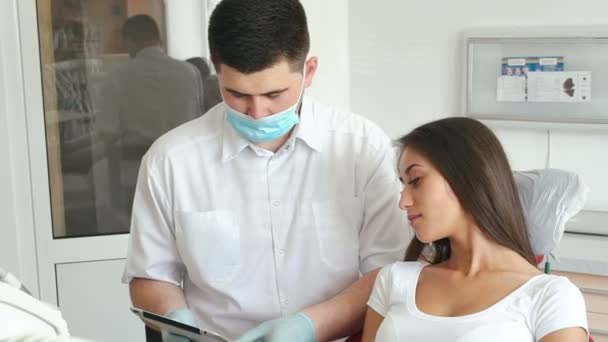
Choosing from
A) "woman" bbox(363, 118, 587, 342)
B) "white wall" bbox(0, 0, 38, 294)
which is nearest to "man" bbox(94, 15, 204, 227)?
"white wall" bbox(0, 0, 38, 294)

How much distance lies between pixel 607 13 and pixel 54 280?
2.35 meters

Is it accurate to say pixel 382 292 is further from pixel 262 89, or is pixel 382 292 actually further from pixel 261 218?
pixel 262 89

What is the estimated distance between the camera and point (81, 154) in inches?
127

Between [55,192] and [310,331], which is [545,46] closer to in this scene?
[310,331]

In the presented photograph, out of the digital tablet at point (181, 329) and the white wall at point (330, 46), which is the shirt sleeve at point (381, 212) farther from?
the white wall at point (330, 46)

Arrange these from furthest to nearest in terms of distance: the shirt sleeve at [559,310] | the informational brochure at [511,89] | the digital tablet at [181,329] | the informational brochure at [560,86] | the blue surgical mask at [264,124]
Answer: the informational brochure at [511,89] < the informational brochure at [560,86] < the blue surgical mask at [264,124] < the shirt sleeve at [559,310] < the digital tablet at [181,329]

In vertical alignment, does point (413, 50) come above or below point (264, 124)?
above

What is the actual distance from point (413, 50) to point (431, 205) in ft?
5.85

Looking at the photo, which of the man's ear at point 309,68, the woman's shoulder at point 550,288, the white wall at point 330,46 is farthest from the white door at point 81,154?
the woman's shoulder at point 550,288

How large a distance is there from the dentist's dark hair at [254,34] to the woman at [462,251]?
34cm

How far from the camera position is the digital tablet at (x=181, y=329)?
1.38 metres

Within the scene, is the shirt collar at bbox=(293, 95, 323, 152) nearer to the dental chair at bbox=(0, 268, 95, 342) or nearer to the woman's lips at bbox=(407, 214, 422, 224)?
the woman's lips at bbox=(407, 214, 422, 224)

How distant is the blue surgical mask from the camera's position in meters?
1.71

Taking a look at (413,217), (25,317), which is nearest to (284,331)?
(413,217)
